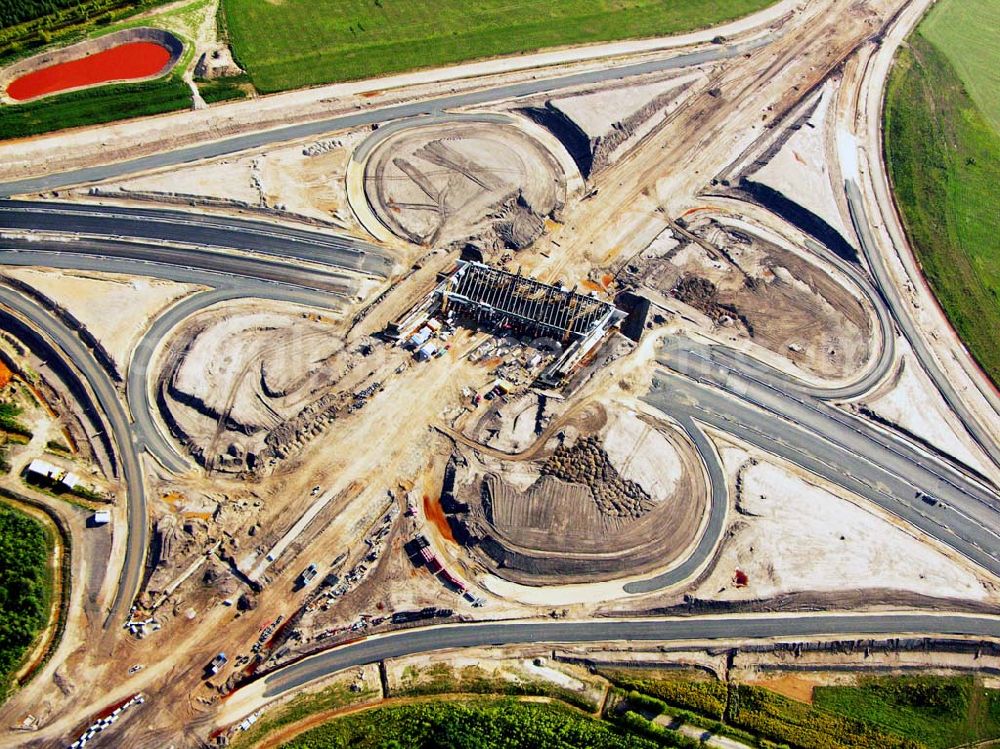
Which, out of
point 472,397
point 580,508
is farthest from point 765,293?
point 472,397

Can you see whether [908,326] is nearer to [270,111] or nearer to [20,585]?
[270,111]

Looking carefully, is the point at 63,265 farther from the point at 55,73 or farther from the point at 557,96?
the point at 557,96

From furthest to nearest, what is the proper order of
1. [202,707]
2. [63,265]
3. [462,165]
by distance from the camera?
[462,165]
[63,265]
[202,707]

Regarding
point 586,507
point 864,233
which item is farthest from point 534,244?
point 864,233

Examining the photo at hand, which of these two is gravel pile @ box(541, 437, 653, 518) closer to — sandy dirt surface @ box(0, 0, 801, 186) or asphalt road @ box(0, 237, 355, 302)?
asphalt road @ box(0, 237, 355, 302)

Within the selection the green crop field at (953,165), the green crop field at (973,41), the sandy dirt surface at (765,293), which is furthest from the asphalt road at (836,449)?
the green crop field at (973,41)

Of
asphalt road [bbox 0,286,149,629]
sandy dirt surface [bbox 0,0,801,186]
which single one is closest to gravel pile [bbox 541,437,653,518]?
asphalt road [bbox 0,286,149,629]

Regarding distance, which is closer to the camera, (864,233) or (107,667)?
(107,667)
